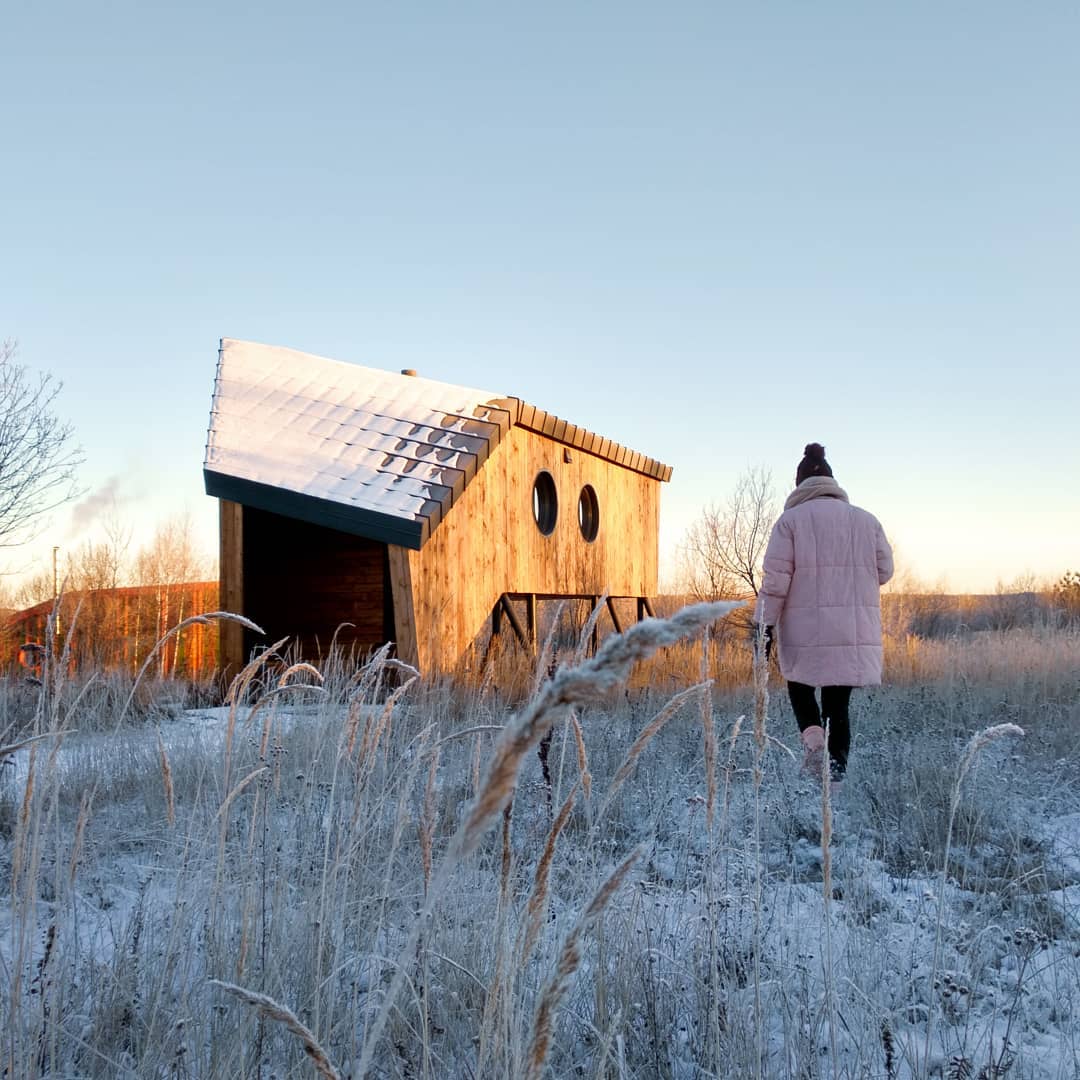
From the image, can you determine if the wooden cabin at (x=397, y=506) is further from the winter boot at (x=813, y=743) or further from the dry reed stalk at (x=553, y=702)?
the dry reed stalk at (x=553, y=702)

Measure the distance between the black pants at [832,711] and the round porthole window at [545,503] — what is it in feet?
20.9

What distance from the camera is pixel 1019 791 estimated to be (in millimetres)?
5551

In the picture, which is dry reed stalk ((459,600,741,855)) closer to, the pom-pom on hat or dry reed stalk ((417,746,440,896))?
dry reed stalk ((417,746,440,896))

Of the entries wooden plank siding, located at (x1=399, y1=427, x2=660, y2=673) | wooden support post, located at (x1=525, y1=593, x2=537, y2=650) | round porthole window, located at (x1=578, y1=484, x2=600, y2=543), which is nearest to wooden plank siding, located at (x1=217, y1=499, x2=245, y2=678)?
wooden plank siding, located at (x1=399, y1=427, x2=660, y2=673)

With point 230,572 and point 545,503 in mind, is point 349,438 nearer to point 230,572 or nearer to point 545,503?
point 230,572

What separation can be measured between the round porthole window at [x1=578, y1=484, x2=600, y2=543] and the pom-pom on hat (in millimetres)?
6903

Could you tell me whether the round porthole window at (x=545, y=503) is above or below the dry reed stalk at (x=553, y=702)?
above

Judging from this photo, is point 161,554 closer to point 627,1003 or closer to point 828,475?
point 828,475

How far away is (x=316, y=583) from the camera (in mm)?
11797

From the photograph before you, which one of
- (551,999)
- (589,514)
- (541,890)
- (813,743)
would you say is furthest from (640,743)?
(589,514)

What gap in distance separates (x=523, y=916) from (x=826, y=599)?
4689 millimetres

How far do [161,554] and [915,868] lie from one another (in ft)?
89.5

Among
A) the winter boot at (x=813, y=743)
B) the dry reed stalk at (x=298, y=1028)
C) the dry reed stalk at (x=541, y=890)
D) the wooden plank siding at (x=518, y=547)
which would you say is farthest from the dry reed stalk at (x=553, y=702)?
the wooden plank siding at (x=518, y=547)

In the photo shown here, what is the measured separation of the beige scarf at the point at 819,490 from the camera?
564cm
